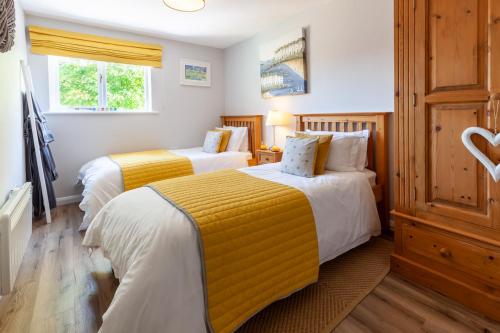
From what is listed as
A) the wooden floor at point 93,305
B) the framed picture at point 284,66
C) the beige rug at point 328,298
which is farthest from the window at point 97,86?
the beige rug at point 328,298

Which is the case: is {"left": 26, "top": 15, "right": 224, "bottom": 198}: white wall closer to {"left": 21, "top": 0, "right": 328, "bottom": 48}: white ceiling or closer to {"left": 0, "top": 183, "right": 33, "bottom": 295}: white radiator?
{"left": 21, "top": 0, "right": 328, "bottom": 48}: white ceiling

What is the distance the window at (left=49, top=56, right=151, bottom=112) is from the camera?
3.61m

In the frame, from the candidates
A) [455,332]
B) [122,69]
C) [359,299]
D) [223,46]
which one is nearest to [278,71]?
[223,46]

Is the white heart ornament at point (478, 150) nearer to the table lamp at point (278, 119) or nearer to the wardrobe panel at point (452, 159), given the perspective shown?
the wardrobe panel at point (452, 159)

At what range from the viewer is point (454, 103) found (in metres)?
1.58

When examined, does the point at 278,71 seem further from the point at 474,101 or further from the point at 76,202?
the point at 76,202

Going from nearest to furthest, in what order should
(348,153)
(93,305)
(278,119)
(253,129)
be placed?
(93,305) → (348,153) → (278,119) → (253,129)

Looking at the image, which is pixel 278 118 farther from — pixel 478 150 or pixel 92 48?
pixel 92 48

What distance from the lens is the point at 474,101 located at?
150 centimetres

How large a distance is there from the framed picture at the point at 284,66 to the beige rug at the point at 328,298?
199cm

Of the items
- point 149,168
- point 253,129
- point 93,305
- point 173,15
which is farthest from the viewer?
point 253,129

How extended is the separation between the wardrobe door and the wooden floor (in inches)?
19.5

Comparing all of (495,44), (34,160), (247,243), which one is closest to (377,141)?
(495,44)

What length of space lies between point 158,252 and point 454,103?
1.73 metres
